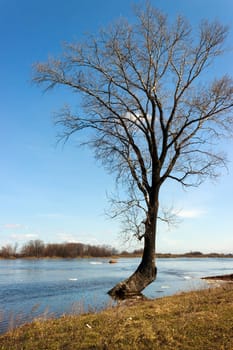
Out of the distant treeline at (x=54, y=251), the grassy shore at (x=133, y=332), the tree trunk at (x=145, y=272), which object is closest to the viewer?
the grassy shore at (x=133, y=332)

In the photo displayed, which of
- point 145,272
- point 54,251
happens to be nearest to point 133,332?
point 145,272

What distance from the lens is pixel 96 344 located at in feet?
18.3

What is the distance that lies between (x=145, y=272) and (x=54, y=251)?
8531 cm

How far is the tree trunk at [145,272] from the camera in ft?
43.1

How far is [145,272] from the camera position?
13602 millimetres

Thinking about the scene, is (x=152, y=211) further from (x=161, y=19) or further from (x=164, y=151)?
(x=161, y=19)

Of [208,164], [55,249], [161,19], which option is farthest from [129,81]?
[55,249]

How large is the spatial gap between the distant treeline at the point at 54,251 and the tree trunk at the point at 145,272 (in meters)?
75.9

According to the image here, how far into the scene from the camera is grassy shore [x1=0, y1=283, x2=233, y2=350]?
5.58m

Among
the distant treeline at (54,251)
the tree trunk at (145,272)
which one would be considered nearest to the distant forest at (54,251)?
the distant treeline at (54,251)

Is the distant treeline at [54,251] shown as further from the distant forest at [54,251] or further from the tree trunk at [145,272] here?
the tree trunk at [145,272]

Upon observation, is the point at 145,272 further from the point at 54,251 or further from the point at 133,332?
the point at 54,251

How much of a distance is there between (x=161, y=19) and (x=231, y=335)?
12.6 m

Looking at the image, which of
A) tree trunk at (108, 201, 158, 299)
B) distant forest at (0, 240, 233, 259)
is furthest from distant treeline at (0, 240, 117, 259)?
tree trunk at (108, 201, 158, 299)
